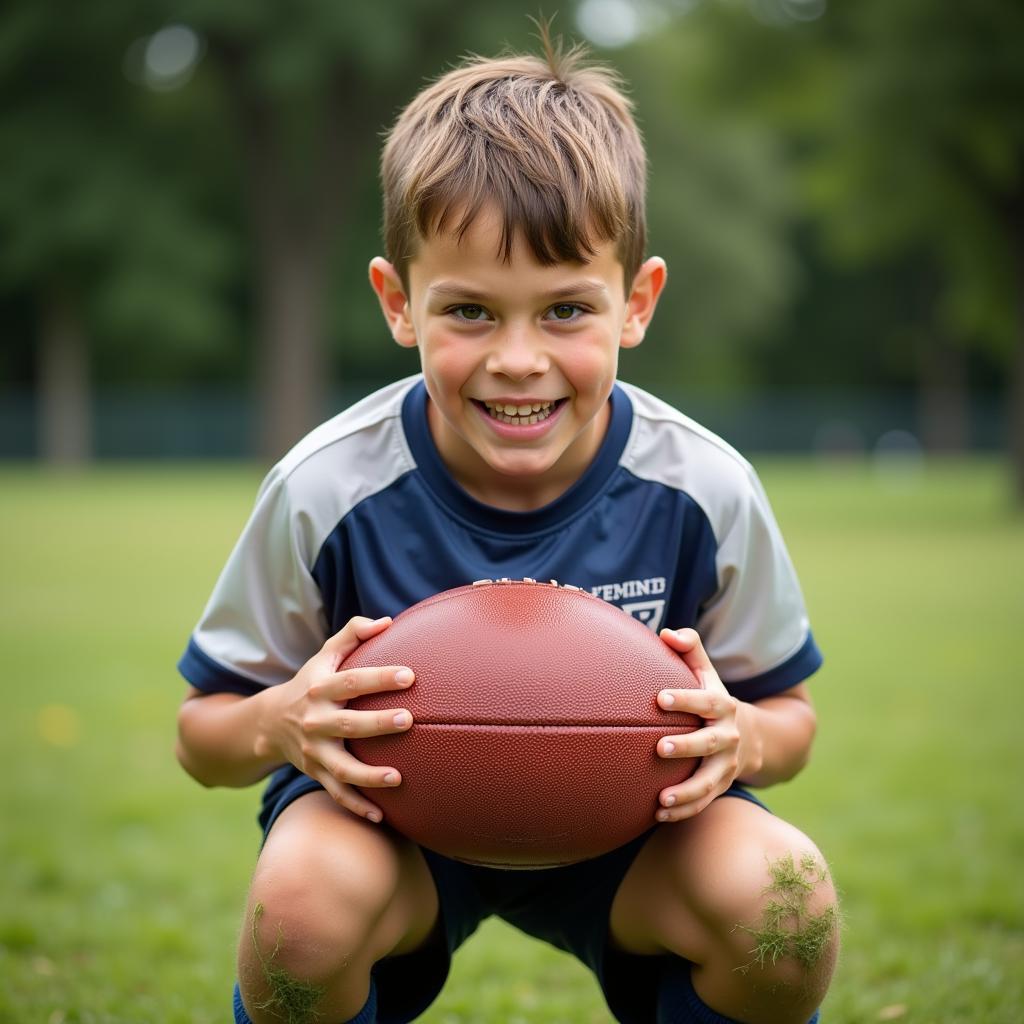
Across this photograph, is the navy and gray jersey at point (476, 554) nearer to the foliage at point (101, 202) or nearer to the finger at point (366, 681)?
the finger at point (366, 681)

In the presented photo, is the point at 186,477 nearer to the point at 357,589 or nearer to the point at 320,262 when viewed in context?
the point at 320,262

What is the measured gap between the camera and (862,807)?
471 centimetres

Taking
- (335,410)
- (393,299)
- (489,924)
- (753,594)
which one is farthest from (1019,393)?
(335,410)

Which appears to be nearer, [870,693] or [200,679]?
[200,679]

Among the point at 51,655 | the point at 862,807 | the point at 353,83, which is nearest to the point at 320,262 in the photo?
the point at 353,83

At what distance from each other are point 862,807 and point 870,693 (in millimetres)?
1943

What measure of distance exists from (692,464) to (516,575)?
0.41 meters

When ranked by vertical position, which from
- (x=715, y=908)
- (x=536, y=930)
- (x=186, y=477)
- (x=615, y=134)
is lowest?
(x=186, y=477)

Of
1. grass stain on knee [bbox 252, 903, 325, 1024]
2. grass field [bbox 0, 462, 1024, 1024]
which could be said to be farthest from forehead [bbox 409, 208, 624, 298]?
grass field [bbox 0, 462, 1024, 1024]

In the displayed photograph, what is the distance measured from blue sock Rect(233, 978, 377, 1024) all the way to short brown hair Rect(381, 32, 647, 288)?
1.28m

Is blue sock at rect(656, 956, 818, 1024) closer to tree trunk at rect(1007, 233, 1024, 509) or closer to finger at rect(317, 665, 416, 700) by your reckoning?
finger at rect(317, 665, 416, 700)

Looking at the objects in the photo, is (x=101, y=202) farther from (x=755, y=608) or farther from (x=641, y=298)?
(x=755, y=608)

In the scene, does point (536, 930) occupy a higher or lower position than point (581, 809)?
lower

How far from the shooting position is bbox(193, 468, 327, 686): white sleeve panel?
264cm
